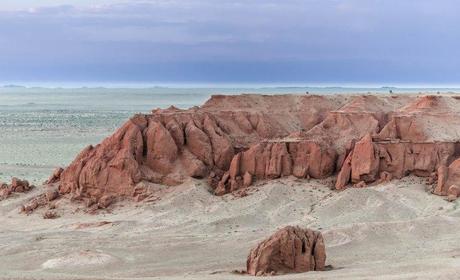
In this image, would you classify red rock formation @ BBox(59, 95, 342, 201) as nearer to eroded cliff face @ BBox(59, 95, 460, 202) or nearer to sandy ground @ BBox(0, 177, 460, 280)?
eroded cliff face @ BBox(59, 95, 460, 202)

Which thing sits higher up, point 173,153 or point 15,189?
point 173,153

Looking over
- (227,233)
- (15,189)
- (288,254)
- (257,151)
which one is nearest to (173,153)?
(257,151)

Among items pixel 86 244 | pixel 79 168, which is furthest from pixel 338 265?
pixel 79 168

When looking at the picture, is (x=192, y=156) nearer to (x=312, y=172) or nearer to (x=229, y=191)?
(x=229, y=191)

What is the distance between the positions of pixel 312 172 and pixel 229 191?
14.5 feet

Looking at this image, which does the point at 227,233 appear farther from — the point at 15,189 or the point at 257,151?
the point at 15,189

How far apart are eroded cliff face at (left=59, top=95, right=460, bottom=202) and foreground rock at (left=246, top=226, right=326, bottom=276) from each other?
12.7 meters

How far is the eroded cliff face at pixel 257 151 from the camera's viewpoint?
3891 centimetres

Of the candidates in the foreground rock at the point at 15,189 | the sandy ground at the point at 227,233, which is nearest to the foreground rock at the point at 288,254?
the sandy ground at the point at 227,233

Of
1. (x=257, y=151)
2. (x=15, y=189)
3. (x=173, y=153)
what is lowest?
(x=15, y=189)

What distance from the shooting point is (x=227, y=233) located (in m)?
33.9

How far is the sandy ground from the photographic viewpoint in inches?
1070

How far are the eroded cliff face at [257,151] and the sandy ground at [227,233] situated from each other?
0.94 meters

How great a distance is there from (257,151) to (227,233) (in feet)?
22.9
